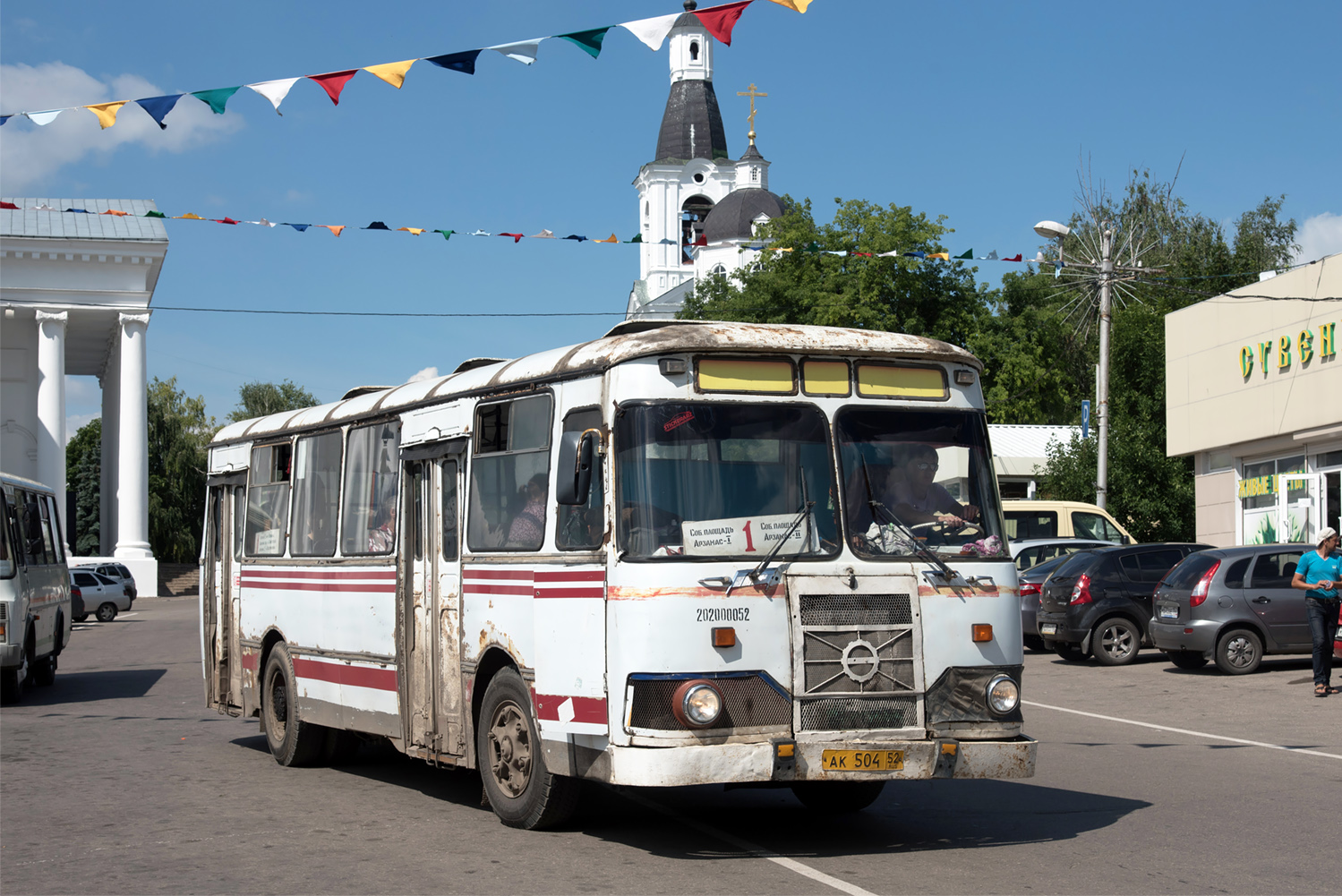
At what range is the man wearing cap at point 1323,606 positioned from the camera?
54.7 feet

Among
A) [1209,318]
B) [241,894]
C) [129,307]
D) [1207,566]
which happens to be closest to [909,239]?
[1209,318]

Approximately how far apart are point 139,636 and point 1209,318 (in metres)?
24.4

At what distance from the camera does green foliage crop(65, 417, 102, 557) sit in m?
87.6

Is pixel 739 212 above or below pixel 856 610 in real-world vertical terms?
above

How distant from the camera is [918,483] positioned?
834 cm

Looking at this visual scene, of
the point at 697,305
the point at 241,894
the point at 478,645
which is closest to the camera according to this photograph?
the point at 241,894

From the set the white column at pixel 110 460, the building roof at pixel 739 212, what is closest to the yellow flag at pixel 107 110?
the white column at pixel 110 460

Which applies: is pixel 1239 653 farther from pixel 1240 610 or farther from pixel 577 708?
pixel 577 708

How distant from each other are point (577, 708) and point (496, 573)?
1.32 meters

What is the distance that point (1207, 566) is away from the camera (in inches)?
756

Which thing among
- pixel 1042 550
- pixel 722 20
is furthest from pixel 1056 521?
pixel 722 20

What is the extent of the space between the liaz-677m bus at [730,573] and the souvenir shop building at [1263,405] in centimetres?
2138

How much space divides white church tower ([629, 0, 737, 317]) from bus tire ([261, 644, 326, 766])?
88.5 meters

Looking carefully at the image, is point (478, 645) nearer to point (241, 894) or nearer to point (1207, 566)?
point (241, 894)
